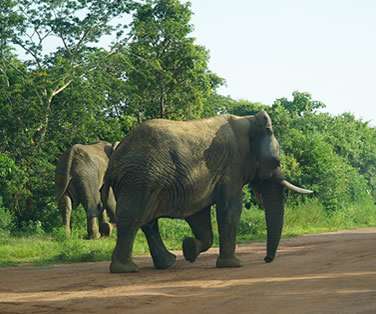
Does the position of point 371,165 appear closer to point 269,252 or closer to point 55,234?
point 55,234

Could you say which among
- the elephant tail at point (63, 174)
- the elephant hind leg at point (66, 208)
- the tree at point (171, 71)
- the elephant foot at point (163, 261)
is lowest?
the elephant foot at point (163, 261)

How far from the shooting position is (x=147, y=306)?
807 centimetres

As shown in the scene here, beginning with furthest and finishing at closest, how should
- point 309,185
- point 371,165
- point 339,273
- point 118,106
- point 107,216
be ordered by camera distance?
point 371,165 < point 118,106 < point 309,185 < point 107,216 < point 339,273

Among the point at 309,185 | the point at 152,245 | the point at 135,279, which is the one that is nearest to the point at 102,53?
the point at 309,185

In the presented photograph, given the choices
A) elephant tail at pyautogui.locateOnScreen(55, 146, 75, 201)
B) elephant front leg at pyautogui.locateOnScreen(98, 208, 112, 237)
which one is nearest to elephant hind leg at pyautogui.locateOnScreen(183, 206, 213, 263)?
elephant tail at pyautogui.locateOnScreen(55, 146, 75, 201)

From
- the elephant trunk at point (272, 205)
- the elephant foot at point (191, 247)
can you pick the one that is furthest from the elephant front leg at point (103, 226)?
the elephant foot at point (191, 247)

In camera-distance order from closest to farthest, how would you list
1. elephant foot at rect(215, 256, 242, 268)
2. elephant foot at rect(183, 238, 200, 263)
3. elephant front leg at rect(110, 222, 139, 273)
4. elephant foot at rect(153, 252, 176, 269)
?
1. elephant front leg at rect(110, 222, 139, 273)
2. elephant foot at rect(215, 256, 242, 268)
3. elephant foot at rect(153, 252, 176, 269)
4. elephant foot at rect(183, 238, 200, 263)

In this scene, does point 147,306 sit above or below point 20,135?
below

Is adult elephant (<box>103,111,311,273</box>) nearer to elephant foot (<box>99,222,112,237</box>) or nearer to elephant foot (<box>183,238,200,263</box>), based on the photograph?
elephant foot (<box>183,238,200,263</box>)

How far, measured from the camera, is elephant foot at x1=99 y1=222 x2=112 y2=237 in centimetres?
1992

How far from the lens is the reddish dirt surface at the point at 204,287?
783cm

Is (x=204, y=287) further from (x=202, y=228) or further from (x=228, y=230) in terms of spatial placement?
(x=202, y=228)

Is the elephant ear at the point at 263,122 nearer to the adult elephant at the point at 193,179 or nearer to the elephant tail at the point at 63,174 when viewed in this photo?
the adult elephant at the point at 193,179

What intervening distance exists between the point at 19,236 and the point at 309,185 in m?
15.6
